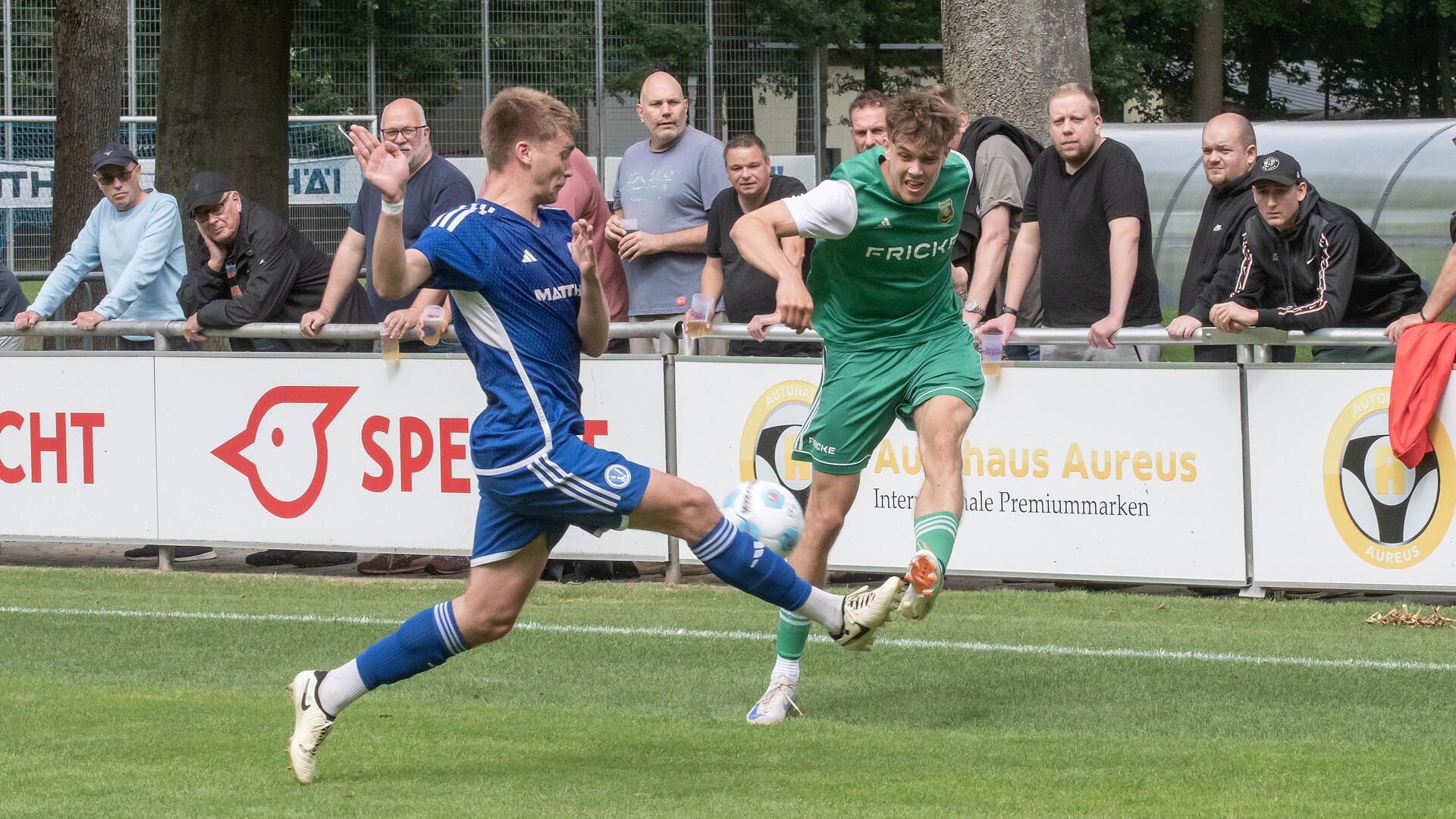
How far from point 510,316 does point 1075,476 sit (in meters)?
4.39

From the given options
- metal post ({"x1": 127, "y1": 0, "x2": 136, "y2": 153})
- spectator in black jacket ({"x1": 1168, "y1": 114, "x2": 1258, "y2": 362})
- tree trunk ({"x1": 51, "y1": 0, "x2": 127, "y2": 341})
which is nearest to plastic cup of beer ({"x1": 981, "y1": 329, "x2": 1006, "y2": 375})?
spectator in black jacket ({"x1": 1168, "y1": 114, "x2": 1258, "y2": 362})

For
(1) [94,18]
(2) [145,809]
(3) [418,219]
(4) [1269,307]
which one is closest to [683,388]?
(3) [418,219]

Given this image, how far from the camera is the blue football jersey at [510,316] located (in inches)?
215

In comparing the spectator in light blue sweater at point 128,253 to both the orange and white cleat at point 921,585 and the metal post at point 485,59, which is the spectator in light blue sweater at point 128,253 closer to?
the orange and white cleat at point 921,585

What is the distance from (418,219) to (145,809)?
5.44m

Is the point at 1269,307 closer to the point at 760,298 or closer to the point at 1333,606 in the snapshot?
the point at 1333,606

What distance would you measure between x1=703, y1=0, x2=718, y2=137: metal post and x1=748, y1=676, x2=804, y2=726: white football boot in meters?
29.0

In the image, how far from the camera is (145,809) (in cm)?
531

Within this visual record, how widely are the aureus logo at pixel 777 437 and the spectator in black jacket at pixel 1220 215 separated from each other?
2.02 m

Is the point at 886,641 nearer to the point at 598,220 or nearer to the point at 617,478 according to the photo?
the point at 617,478

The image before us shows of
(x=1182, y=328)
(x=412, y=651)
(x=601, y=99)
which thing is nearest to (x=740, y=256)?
(x=1182, y=328)

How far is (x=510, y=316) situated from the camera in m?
5.54

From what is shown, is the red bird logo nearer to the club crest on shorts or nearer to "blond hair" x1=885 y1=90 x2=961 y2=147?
"blond hair" x1=885 y1=90 x2=961 y2=147

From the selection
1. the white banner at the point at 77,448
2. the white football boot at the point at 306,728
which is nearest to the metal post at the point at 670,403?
the white banner at the point at 77,448
